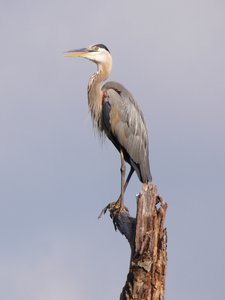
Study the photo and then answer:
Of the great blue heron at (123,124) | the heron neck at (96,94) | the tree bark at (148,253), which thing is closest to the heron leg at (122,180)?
the great blue heron at (123,124)

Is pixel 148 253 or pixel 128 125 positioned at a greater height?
pixel 128 125

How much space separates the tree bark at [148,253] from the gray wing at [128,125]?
198 inches

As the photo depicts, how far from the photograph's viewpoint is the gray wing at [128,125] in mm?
15197

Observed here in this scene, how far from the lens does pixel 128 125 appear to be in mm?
15258

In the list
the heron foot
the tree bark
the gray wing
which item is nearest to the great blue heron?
the gray wing

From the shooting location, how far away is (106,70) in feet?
52.9

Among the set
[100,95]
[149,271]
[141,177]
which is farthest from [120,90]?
[149,271]

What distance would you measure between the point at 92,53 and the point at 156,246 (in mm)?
7096

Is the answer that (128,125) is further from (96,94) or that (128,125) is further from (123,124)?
(96,94)

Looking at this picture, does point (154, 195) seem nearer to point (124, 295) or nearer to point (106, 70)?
point (124, 295)

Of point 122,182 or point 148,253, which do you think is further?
point 122,182

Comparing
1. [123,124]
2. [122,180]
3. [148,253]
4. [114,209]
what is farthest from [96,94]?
[148,253]

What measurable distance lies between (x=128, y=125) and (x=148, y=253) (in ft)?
19.0

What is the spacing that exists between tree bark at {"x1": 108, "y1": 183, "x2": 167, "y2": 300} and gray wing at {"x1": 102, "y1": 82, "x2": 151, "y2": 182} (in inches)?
198
